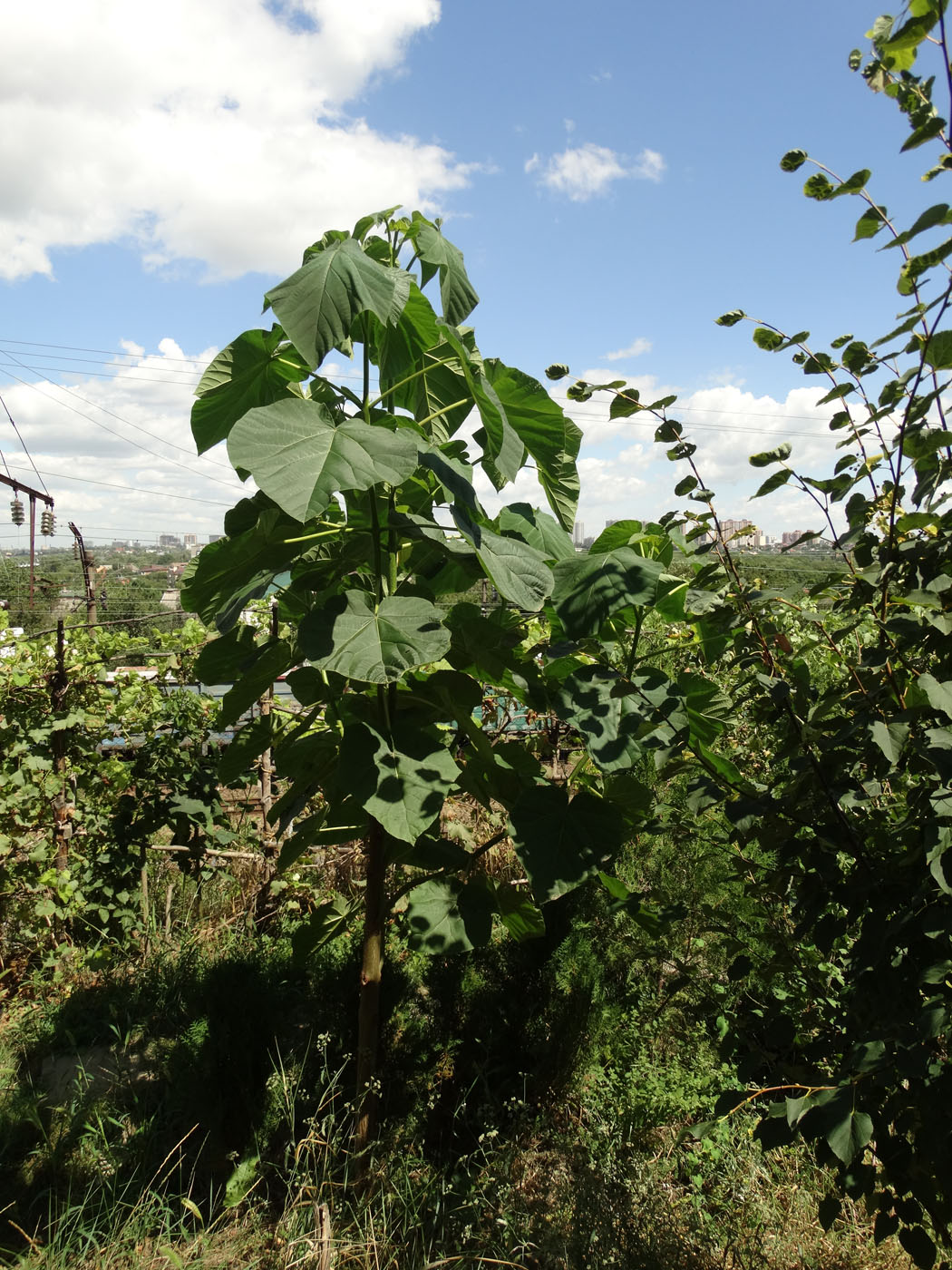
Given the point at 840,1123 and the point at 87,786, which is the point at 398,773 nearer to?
the point at 840,1123

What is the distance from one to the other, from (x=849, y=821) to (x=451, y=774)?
0.68m

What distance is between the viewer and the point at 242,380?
164 centimetres

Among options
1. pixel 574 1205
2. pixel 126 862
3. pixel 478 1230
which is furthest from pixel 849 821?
pixel 126 862

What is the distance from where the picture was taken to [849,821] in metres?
1.39

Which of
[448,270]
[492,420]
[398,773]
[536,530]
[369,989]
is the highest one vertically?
[448,270]

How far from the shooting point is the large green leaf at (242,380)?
161cm

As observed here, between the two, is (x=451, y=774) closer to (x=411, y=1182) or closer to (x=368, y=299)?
(x=368, y=299)

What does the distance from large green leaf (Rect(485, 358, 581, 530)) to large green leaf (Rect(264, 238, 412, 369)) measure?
402 millimetres

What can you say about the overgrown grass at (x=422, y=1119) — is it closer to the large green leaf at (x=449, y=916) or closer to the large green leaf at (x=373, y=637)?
the large green leaf at (x=449, y=916)

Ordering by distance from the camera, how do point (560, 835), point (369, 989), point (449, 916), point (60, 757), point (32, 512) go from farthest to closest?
1. point (32, 512)
2. point (60, 757)
3. point (369, 989)
4. point (449, 916)
5. point (560, 835)

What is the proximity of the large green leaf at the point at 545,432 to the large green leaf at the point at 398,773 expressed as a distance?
644 millimetres

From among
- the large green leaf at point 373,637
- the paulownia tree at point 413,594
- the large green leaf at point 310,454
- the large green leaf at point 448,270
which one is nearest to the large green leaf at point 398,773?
the paulownia tree at point 413,594

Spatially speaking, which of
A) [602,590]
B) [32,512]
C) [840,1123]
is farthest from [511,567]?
[32,512]

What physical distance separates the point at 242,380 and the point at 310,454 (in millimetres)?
489
